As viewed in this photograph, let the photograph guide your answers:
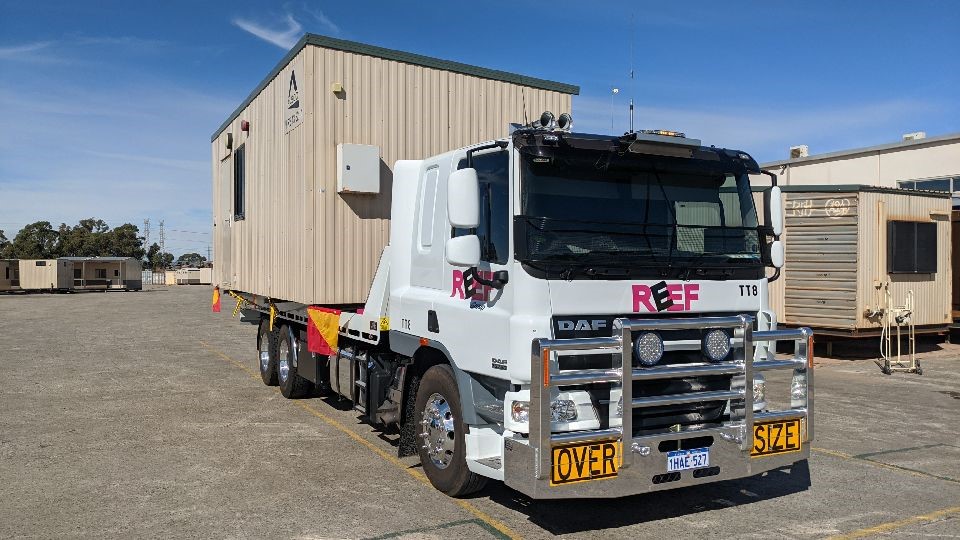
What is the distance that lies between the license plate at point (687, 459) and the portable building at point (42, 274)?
54192 millimetres

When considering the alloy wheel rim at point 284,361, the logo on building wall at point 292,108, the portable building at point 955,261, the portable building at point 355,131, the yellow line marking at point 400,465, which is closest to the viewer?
the yellow line marking at point 400,465

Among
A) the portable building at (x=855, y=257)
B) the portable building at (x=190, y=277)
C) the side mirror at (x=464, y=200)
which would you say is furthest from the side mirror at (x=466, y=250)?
the portable building at (x=190, y=277)

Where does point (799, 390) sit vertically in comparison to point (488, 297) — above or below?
below

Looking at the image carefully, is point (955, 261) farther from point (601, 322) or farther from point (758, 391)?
point (601, 322)

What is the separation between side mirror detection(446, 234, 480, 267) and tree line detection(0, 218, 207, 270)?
3382 inches

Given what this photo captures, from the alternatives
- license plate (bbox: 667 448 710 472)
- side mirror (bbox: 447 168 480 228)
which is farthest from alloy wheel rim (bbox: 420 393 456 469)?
license plate (bbox: 667 448 710 472)

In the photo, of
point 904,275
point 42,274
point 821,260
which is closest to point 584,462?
point 821,260

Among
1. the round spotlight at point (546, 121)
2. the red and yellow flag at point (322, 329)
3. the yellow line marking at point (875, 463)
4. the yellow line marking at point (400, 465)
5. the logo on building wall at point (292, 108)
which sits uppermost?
the logo on building wall at point (292, 108)

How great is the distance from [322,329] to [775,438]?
4.94 meters

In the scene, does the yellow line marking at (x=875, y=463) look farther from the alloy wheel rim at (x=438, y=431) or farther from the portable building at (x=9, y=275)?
the portable building at (x=9, y=275)

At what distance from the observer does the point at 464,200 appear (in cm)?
495

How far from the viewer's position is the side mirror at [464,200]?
16.2 ft

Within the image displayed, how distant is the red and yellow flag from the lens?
8.09 m

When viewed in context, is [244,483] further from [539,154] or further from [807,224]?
[807,224]
